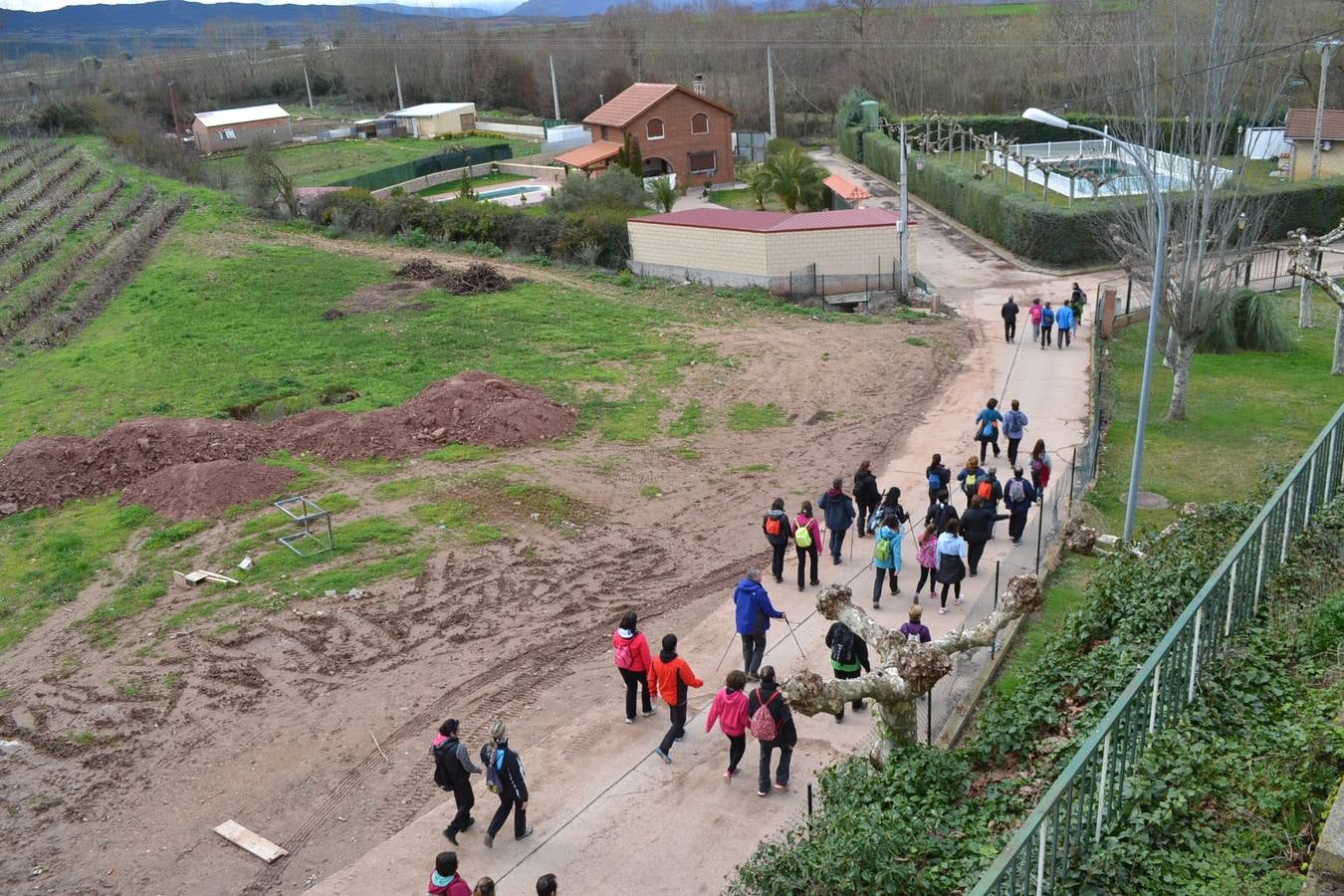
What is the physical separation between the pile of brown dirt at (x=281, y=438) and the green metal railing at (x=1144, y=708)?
1326 cm

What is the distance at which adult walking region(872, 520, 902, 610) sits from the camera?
13125 mm

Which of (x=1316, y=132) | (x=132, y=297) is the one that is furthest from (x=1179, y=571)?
(x=1316, y=132)

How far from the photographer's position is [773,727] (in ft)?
31.4

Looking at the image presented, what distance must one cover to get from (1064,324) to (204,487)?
18585 mm

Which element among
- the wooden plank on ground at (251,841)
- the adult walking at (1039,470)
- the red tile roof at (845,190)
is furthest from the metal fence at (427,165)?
the wooden plank on ground at (251,841)

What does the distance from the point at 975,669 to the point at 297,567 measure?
9.34m

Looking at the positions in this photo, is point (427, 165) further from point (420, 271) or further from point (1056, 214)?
point (1056, 214)

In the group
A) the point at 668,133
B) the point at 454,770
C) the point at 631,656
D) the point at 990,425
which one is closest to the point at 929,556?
the point at 631,656

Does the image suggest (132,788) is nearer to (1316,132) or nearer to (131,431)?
(131,431)

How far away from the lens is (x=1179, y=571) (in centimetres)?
968

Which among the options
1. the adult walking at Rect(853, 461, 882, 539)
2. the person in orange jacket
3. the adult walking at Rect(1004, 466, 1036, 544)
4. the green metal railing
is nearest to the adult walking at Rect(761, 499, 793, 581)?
the adult walking at Rect(853, 461, 882, 539)

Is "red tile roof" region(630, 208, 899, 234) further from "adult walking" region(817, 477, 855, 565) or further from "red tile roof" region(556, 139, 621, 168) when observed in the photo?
"red tile roof" region(556, 139, 621, 168)

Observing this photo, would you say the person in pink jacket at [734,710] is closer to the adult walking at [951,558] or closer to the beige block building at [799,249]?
the adult walking at [951,558]

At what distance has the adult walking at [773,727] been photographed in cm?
953
